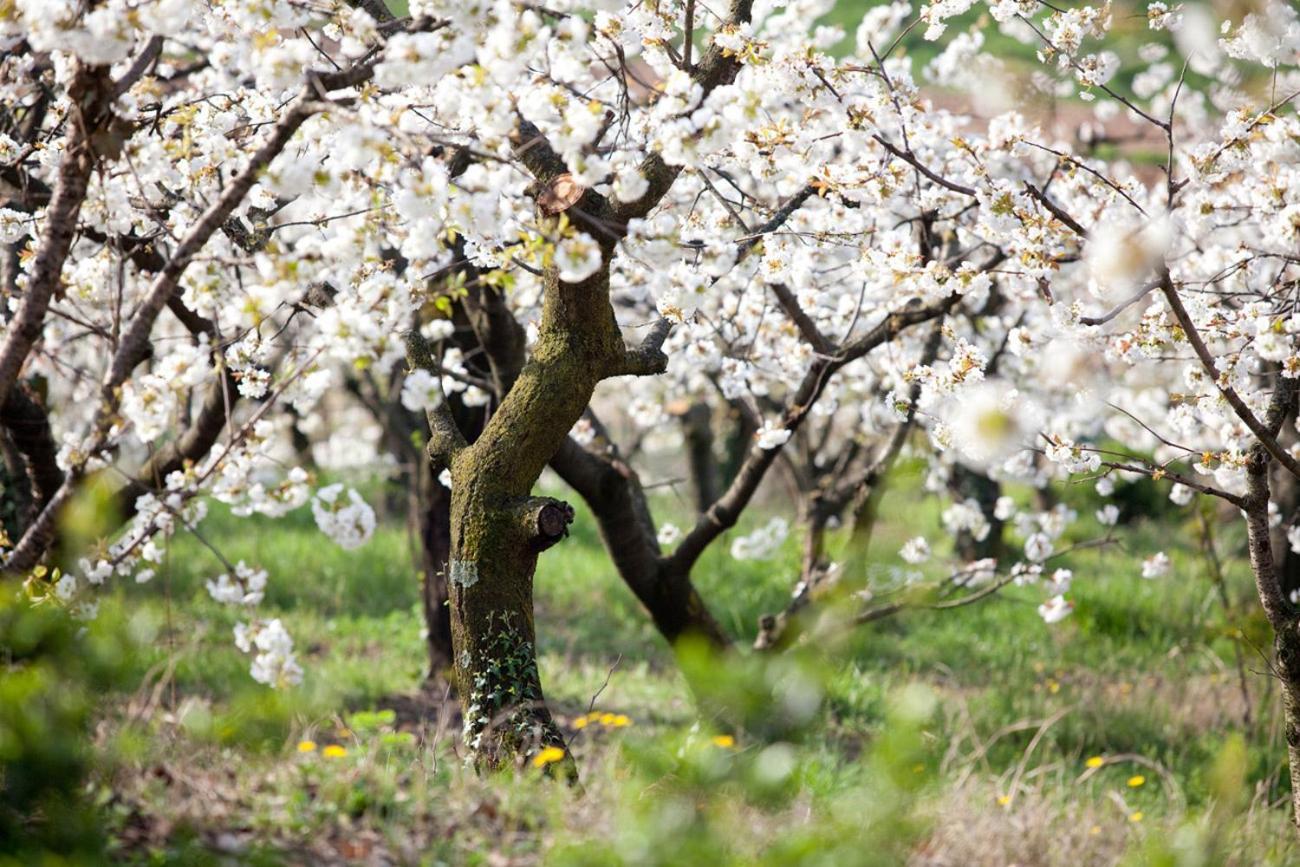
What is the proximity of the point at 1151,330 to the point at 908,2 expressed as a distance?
3842 mm

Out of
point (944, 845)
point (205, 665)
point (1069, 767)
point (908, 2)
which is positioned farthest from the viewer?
point (908, 2)

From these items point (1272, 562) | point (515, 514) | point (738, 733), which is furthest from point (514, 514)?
point (1272, 562)

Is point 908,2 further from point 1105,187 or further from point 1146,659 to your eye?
point 1146,659

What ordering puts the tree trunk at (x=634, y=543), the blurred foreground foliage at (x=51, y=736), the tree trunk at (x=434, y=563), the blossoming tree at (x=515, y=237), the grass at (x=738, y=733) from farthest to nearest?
the tree trunk at (x=434, y=563) → the tree trunk at (x=634, y=543) → the blossoming tree at (x=515, y=237) → the grass at (x=738, y=733) → the blurred foreground foliage at (x=51, y=736)

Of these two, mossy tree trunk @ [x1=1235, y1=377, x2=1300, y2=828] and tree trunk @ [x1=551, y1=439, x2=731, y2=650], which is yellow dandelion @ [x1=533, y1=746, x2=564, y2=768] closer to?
tree trunk @ [x1=551, y1=439, x2=731, y2=650]

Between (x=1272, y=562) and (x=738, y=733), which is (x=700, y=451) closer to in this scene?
(x=738, y=733)

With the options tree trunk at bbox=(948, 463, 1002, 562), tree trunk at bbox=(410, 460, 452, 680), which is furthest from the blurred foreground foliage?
tree trunk at bbox=(948, 463, 1002, 562)

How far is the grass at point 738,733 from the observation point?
8.35ft

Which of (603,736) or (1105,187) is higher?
(1105,187)

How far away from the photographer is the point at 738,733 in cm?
398

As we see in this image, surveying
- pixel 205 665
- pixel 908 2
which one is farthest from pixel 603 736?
pixel 908 2

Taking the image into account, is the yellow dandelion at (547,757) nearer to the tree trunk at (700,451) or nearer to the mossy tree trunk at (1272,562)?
the mossy tree trunk at (1272,562)

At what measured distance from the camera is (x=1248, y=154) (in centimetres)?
376

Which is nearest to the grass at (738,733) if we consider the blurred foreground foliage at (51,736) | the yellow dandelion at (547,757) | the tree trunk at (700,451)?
the yellow dandelion at (547,757)
